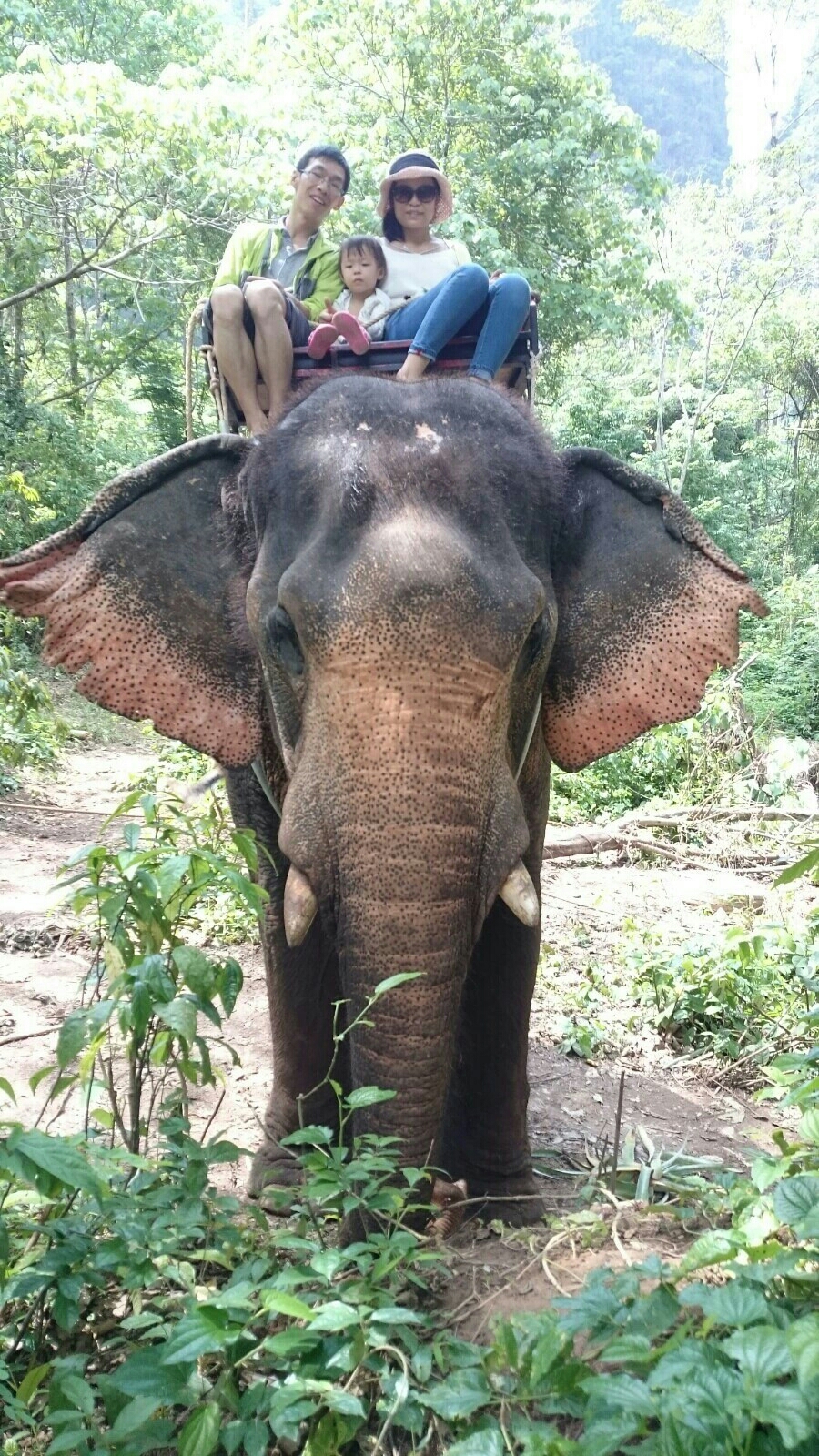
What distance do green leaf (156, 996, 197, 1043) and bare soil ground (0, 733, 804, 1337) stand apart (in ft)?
2.21

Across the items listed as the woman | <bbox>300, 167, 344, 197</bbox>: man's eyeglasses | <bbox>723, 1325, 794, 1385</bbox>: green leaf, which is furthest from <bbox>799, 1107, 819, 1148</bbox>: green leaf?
<bbox>300, 167, 344, 197</bbox>: man's eyeglasses

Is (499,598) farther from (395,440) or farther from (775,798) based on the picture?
(775,798)

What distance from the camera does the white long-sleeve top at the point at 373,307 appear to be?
3.74m

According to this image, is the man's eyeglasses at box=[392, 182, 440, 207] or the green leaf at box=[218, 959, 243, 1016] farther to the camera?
the man's eyeglasses at box=[392, 182, 440, 207]

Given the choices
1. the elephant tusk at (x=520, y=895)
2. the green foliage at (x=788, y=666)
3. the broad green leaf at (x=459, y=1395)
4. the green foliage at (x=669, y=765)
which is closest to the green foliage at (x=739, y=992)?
the elephant tusk at (x=520, y=895)

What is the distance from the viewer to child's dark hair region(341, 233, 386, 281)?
3.89 meters

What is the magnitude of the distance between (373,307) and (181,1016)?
2653 millimetres

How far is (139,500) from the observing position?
299 cm

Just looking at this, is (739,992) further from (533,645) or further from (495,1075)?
(533,645)

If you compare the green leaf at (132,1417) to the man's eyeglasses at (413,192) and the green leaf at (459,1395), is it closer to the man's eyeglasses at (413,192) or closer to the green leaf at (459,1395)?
the green leaf at (459,1395)

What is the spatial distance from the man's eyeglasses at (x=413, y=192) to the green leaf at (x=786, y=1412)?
12.7 feet

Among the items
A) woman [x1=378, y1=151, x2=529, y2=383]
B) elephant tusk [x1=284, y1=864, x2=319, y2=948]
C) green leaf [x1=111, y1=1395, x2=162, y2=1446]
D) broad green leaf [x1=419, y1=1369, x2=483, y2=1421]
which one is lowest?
broad green leaf [x1=419, y1=1369, x2=483, y2=1421]

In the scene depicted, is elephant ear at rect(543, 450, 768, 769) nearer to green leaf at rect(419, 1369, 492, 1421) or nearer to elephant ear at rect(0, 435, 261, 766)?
elephant ear at rect(0, 435, 261, 766)

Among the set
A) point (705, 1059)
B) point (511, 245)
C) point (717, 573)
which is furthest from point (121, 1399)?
point (511, 245)
